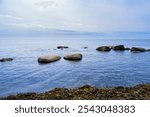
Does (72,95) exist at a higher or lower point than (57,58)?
higher

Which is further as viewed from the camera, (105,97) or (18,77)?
(18,77)

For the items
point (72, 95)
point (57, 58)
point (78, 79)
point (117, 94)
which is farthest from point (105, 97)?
point (57, 58)

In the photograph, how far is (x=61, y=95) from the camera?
42.9 feet

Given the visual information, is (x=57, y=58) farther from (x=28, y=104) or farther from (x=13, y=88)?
(x=28, y=104)

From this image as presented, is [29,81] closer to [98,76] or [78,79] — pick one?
[78,79]

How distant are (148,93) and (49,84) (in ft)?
A: 46.7

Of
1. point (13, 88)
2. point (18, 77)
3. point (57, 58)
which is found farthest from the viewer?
point (57, 58)

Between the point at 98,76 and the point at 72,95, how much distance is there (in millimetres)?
16557

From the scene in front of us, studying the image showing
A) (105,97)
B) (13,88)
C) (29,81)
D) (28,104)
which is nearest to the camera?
(28,104)

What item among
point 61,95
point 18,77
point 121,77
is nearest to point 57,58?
point 18,77

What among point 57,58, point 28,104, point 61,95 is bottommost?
point 57,58

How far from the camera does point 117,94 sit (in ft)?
41.9

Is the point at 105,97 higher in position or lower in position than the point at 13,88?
higher

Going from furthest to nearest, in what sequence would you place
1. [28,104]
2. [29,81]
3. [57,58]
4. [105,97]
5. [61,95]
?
[57,58] < [29,81] < [61,95] < [105,97] < [28,104]
